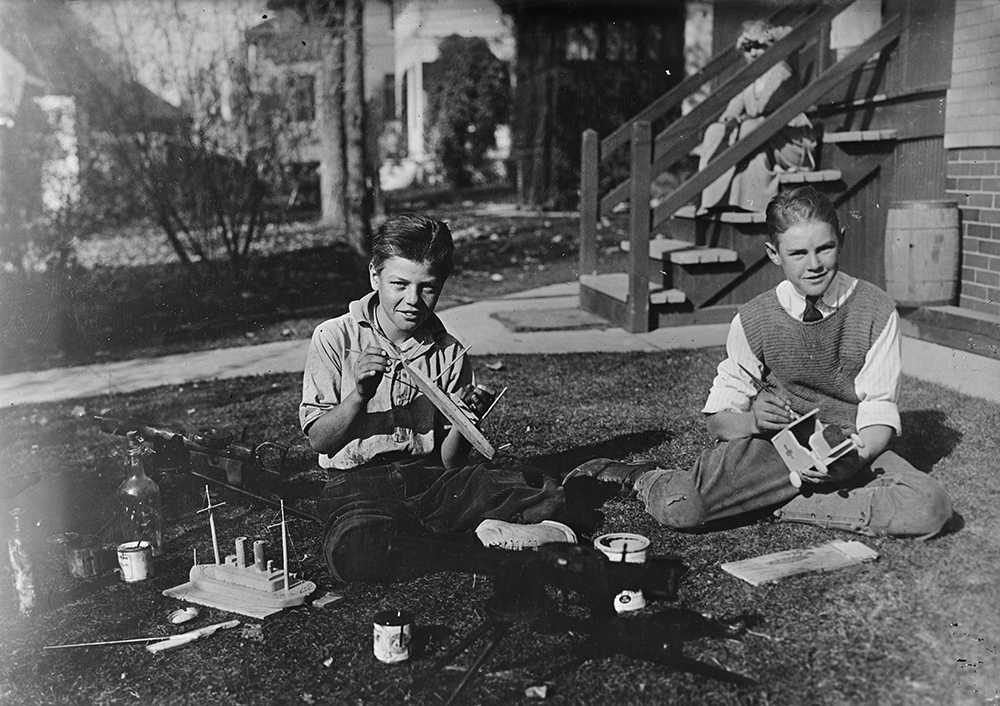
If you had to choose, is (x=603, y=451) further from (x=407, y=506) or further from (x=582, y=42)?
(x=582, y=42)

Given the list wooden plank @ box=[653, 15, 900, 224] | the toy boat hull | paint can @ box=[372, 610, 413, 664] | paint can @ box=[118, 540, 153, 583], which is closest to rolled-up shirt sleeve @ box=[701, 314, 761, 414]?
paint can @ box=[372, 610, 413, 664]

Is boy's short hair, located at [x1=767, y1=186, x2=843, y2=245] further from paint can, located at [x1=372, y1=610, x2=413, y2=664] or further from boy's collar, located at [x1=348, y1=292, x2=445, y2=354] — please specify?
paint can, located at [x1=372, y1=610, x2=413, y2=664]

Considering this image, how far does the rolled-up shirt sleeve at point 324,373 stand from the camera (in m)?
3.40

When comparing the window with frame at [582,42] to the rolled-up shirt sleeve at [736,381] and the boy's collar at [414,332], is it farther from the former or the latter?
the boy's collar at [414,332]

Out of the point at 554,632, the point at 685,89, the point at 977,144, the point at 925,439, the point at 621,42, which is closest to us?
the point at 554,632

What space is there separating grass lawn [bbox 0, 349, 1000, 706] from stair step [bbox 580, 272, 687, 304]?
3.05 m

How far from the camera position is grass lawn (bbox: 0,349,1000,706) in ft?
8.09

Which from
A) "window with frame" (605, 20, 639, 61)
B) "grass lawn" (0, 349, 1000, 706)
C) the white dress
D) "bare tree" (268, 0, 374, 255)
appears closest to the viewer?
"grass lawn" (0, 349, 1000, 706)

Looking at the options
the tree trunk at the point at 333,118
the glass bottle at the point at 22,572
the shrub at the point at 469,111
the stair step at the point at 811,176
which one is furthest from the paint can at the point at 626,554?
the shrub at the point at 469,111

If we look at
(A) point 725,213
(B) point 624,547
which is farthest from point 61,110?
(B) point 624,547

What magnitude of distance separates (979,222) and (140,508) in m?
5.50

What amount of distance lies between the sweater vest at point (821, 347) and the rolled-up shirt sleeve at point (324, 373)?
1.44 m

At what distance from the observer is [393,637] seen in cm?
260

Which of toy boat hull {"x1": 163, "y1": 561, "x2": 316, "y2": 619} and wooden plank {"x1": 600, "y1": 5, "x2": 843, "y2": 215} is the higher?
wooden plank {"x1": 600, "y1": 5, "x2": 843, "y2": 215}
